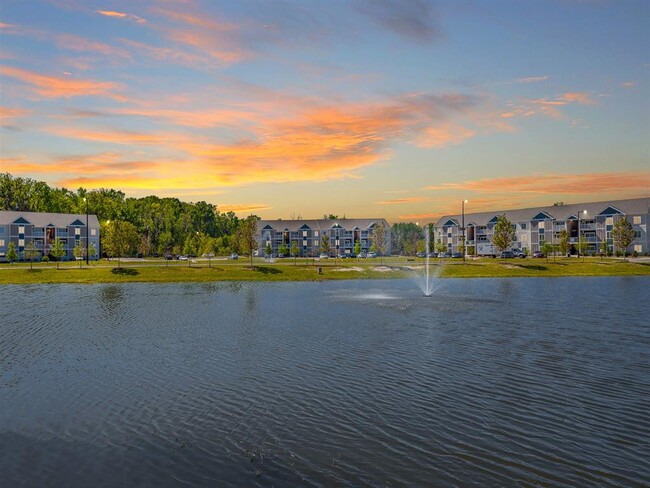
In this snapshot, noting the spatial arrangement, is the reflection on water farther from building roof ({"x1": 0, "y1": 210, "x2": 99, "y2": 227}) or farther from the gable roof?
the gable roof

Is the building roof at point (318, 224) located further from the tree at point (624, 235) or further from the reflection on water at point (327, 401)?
the reflection on water at point (327, 401)

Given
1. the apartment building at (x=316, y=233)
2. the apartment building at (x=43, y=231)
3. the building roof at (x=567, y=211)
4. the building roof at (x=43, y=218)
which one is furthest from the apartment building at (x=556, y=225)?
the building roof at (x=43, y=218)

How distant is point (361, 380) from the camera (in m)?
20.1

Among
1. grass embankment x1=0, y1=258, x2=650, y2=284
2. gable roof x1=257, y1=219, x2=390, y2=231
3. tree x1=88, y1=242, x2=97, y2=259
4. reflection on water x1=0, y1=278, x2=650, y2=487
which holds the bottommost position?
reflection on water x1=0, y1=278, x2=650, y2=487

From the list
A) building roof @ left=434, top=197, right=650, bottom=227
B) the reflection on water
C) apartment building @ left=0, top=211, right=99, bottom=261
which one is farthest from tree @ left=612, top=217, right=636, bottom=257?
apartment building @ left=0, top=211, right=99, bottom=261

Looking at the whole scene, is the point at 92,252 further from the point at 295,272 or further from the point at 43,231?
the point at 295,272

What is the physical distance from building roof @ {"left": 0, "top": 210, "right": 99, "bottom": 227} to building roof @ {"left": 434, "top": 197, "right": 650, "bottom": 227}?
12481 cm

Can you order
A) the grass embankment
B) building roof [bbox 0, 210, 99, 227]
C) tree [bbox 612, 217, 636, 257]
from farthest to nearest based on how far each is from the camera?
1. building roof [bbox 0, 210, 99, 227]
2. tree [bbox 612, 217, 636, 257]
3. the grass embankment

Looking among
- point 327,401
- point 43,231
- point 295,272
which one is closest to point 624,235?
point 295,272

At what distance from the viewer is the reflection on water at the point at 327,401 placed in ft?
40.9

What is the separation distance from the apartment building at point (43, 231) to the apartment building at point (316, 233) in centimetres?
5908

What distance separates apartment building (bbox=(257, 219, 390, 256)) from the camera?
7072 inches

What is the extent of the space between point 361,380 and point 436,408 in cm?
411

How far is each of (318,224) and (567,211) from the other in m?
84.8
